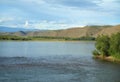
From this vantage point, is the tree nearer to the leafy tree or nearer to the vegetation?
the vegetation

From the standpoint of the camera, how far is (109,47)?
80.0 metres

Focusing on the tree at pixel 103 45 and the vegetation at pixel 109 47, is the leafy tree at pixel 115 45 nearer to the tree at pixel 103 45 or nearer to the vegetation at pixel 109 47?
the vegetation at pixel 109 47

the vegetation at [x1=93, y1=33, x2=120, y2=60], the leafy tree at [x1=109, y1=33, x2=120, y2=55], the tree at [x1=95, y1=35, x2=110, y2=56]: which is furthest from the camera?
the tree at [x1=95, y1=35, x2=110, y2=56]

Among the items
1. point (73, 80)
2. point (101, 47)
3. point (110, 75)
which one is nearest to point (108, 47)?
point (101, 47)

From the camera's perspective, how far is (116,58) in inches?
2940

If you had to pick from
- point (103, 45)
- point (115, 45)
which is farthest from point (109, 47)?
point (115, 45)

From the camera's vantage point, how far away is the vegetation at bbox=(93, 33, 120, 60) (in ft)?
246

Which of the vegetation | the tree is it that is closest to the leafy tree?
the vegetation

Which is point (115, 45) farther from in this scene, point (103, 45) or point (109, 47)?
point (103, 45)

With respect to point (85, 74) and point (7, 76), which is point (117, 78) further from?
point (7, 76)

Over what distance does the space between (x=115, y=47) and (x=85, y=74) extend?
2925 centimetres

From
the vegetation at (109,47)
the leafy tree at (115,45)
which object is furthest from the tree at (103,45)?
the leafy tree at (115,45)

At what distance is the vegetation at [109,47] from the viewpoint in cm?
7507

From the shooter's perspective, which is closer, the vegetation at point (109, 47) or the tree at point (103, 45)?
the vegetation at point (109, 47)
